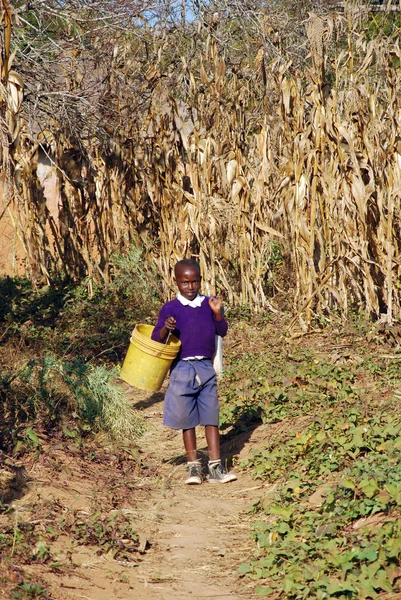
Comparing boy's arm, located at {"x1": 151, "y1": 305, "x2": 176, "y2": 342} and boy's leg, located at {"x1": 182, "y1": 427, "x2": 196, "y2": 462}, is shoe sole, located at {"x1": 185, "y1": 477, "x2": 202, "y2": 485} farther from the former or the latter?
boy's arm, located at {"x1": 151, "y1": 305, "x2": 176, "y2": 342}

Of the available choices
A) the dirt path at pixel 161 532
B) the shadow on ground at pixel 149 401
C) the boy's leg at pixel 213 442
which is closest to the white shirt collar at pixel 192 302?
the boy's leg at pixel 213 442

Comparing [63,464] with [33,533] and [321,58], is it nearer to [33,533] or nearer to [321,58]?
[33,533]

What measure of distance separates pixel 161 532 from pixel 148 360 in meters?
1.55

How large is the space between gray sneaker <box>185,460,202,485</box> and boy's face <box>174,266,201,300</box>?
44.7 inches

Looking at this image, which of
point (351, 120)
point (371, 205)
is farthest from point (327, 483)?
point (351, 120)

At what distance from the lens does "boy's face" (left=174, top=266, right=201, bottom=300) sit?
527 centimetres

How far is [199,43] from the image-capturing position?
13172 mm

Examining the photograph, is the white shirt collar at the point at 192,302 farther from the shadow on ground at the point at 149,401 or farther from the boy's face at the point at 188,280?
the shadow on ground at the point at 149,401

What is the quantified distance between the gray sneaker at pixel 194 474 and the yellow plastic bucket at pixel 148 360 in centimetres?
73

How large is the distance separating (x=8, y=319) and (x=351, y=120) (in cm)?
442

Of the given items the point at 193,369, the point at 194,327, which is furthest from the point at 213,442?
the point at 194,327

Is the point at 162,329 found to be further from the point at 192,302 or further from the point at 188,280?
the point at 188,280

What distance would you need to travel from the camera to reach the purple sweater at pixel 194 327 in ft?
17.6

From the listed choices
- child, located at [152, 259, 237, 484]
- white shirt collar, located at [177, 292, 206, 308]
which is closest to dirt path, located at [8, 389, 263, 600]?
child, located at [152, 259, 237, 484]
